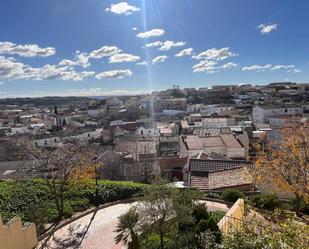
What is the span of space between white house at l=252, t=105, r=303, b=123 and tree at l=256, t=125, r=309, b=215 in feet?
158

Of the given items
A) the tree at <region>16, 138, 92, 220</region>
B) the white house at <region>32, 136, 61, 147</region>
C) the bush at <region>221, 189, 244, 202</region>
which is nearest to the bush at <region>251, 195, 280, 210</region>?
the bush at <region>221, 189, 244, 202</region>

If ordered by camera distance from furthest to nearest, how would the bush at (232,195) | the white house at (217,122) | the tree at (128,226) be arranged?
the white house at (217,122), the bush at (232,195), the tree at (128,226)

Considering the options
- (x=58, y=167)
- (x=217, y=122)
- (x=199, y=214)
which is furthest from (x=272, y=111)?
(x=199, y=214)

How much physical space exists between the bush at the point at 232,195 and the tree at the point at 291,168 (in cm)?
143

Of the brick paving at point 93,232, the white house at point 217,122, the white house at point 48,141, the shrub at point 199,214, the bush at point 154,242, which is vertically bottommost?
the white house at point 48,141

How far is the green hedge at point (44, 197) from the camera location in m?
16.9

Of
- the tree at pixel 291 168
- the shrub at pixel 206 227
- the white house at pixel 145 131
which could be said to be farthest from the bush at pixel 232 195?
the white house at pixel 145 131

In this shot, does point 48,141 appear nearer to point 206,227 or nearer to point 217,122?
point 217,122

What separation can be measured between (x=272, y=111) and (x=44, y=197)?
2273 inches

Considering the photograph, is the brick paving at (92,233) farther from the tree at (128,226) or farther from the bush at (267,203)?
the bush at (267,203)

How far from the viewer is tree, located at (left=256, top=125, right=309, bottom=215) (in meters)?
17.0

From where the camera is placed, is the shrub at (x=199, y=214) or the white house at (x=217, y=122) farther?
the white house at (x=217, y=122)

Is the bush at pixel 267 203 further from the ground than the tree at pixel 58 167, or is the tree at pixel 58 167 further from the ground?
the tree at pixel 58 167

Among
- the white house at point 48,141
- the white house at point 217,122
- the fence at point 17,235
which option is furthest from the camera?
the white house at point 217,122
